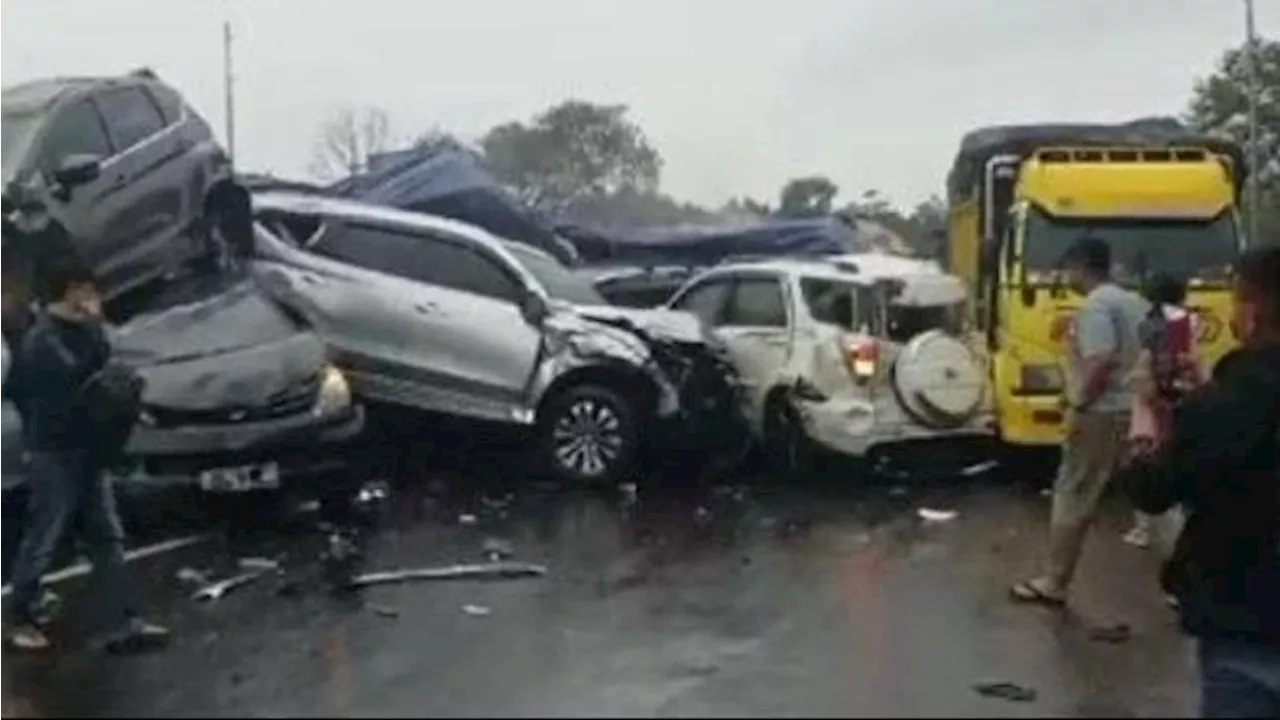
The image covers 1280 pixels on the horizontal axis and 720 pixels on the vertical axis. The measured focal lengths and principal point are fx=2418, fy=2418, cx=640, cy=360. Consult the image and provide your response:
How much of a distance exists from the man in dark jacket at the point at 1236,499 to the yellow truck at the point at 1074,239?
10.8m

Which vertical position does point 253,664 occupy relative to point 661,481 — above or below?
above

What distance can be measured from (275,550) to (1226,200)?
315 inches

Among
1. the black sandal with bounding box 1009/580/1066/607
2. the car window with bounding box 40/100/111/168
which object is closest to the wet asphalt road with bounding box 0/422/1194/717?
the black sandal with bounding box 1009/580/1066/607

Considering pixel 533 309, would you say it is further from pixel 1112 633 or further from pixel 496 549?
pixel 1112 633

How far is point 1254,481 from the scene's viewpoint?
616 cm

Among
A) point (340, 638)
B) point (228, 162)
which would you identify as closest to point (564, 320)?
point (228, 162)

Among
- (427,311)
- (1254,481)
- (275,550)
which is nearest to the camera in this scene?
(1254,481)

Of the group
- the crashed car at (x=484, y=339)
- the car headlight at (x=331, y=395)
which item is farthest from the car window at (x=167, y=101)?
the car headlight at (x=331, y=395)

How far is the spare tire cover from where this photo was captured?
17.4 metres

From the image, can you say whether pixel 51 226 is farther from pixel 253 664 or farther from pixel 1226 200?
pixel 1226 200

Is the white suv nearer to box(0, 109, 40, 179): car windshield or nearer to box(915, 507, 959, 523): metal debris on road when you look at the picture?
box(915, 507, 959, 523): metal debris on road

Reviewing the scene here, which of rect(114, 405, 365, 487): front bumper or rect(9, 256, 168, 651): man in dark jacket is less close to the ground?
rect(9, 256, 168, 651): man in dark jacket

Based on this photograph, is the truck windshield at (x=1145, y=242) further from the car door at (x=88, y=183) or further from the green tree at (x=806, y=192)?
the green tree at (x=806, y=192)

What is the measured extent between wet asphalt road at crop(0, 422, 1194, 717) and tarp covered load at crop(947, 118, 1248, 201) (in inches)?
170
